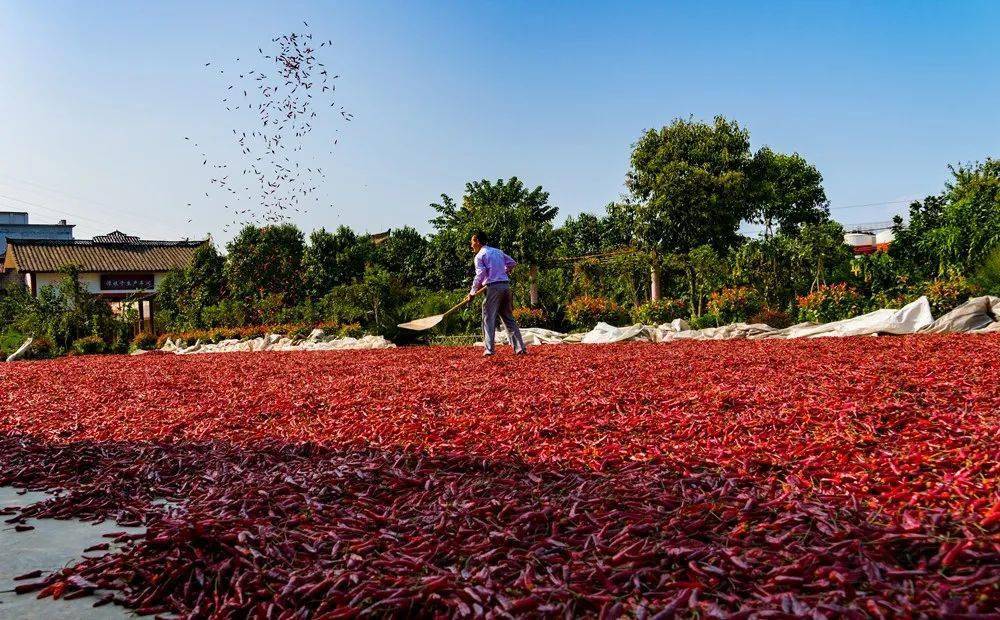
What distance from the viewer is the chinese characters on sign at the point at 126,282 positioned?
34.4m

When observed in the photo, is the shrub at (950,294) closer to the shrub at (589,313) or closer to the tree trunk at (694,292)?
the tree trunk at (694,292)

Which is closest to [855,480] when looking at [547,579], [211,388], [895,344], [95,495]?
[547,579]

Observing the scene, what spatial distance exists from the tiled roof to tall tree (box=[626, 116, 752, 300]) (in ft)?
68.5

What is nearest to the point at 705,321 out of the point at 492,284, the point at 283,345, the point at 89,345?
the point at 492,284

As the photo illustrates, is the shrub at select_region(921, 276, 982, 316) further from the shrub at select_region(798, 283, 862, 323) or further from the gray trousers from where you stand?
the gray trousers

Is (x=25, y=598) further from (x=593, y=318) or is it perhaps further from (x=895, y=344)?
(x=593, y=318)

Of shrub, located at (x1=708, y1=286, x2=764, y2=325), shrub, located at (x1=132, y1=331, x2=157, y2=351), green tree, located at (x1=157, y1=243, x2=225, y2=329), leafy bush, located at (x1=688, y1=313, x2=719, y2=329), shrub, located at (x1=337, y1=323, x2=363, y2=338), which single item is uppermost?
green tree, located at (x1=157, y1=243, x2=225, y2=329)

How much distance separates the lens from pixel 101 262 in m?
34.4

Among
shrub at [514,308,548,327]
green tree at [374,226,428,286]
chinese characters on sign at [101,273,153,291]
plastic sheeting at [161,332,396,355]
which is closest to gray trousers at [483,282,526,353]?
plastic sheeting at [161,332,396,355]

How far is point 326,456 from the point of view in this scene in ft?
11.7

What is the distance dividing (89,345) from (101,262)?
2047cm

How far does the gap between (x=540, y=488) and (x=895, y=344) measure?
615 cm

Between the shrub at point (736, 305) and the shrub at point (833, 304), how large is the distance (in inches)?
36.6

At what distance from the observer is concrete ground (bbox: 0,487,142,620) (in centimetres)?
194
